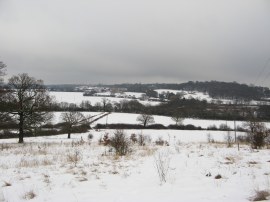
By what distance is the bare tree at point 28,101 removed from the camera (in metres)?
28.8

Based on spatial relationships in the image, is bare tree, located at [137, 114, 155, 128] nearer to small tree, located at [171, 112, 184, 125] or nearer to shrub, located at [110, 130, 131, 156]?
small tree, located at [171, 112, 184, 125]

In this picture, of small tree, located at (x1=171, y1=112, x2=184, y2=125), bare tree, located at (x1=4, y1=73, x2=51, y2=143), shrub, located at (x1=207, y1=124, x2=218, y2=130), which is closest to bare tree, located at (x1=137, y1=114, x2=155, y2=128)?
small tree, located at (x1=171, y1=112, x2=184, y2=125)

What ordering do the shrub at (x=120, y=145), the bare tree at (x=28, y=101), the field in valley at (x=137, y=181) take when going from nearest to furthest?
the field in valley at (x=137, y=181), the shrub at (x=120, y=145), the bare tree at (x=28, y=101)

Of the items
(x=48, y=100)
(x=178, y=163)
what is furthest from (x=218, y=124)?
(x=178, y=163)

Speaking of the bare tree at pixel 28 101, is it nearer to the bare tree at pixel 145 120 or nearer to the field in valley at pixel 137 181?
the field in valley at pixel 137 181

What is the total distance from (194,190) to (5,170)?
6.84m

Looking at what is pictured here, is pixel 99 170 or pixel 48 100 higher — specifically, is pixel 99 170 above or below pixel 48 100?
below

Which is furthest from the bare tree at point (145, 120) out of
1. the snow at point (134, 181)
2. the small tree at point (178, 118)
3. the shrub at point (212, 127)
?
the snow at point (134, 181)

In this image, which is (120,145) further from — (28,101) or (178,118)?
(178,118)

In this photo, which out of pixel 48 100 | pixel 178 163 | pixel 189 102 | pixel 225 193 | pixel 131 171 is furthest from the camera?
pixel 189 102

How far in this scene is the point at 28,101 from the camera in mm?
29125

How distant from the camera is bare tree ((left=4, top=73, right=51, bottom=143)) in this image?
28844 millimetres

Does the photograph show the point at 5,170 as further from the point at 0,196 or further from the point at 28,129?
the point at 28,129

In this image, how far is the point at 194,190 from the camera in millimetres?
6672
